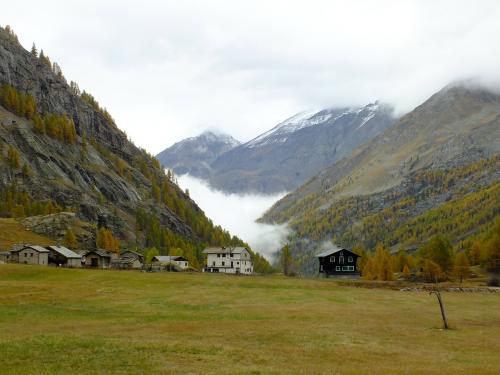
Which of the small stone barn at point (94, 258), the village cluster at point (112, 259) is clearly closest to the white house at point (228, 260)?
the village cluster at point (112, 259)

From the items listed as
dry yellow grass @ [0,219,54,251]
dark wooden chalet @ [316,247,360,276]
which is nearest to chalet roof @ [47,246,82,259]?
dry yellow grass @ [0,219,54,251]

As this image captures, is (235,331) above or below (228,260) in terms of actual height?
below

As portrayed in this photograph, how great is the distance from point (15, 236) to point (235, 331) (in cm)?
12009

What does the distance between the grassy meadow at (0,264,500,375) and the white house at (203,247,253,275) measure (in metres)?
80.3

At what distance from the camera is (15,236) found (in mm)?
149375

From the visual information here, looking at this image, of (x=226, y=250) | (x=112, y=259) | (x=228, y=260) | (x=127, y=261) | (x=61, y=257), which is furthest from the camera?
(x=226, y=250)

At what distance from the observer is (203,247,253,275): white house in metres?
169

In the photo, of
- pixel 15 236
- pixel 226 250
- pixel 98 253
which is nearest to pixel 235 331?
pixel 98 253

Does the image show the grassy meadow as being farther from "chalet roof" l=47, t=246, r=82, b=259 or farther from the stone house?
the stone house

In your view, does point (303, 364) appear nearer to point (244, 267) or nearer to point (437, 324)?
point (437, 324)

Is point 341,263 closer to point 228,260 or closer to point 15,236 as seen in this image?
point 228,260

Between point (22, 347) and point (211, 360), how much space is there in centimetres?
1235

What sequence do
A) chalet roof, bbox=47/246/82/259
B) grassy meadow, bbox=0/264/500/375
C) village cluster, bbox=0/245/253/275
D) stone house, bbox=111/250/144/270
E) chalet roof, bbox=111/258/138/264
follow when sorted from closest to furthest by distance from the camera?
grassy meadow, bbox=0/264/500/375, village cluster, bbox=0/245/253/275, chalet roof, bbox=47/246/82/259, stone house, bbox=111/250/144/270, chalet roof, bbox=111/258/138/264

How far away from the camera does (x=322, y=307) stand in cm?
6706
